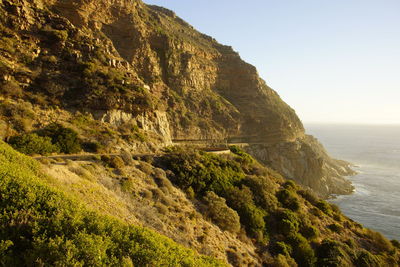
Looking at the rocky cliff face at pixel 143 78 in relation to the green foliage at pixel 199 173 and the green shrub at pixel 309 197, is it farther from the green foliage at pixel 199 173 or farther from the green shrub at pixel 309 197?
the green shrub at pixel 309 197

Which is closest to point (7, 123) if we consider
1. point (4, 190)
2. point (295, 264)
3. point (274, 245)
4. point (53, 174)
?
point (53, 174)

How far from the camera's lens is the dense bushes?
50.8ft

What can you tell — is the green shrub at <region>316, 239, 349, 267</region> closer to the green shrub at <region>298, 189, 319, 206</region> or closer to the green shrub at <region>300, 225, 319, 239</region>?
the green shrub at <region>300, 225, 319, 239</region>

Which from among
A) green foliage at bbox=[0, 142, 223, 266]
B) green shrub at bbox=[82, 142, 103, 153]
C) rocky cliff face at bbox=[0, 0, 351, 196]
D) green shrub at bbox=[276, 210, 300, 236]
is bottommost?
green shrub at bbox=[276, 210, 300, 236]

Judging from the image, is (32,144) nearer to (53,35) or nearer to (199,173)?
(199,173)

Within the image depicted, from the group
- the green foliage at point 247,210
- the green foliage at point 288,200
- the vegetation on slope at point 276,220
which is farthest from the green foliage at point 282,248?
A: the green foliage at point 288,200

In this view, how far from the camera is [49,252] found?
571cm

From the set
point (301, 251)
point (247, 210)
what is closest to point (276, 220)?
point (301, 251)

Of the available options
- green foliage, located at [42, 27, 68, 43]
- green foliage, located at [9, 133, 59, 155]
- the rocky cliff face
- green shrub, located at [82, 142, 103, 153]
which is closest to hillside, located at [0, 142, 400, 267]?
green foliage, located at [9, 133, 59, 155]

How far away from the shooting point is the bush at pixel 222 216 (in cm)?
1625

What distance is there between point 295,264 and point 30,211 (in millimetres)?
16119

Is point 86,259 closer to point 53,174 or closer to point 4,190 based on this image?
point 4,190

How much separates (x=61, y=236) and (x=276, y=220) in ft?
57.9

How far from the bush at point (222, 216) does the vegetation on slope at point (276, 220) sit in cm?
7
